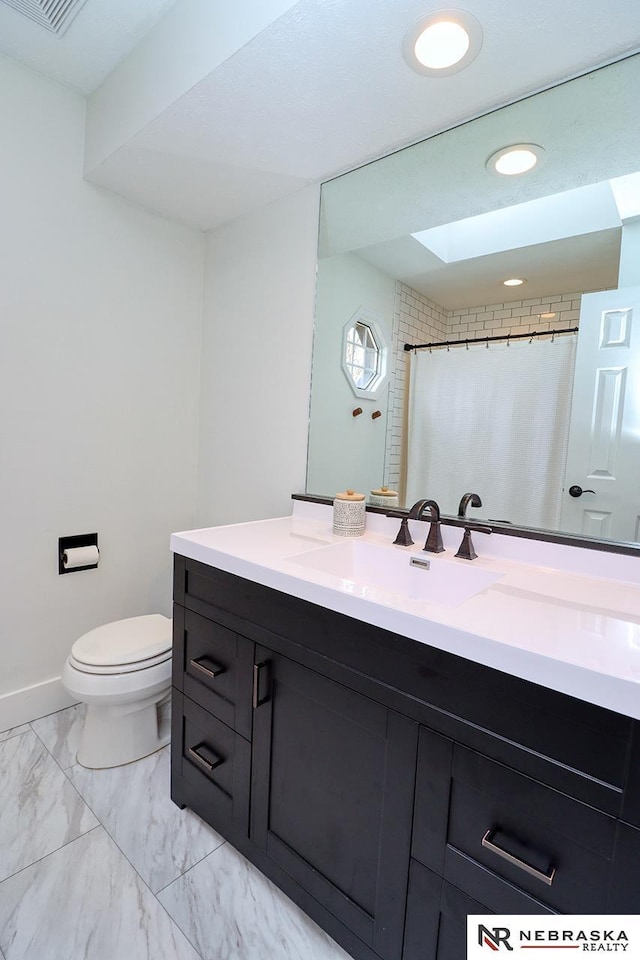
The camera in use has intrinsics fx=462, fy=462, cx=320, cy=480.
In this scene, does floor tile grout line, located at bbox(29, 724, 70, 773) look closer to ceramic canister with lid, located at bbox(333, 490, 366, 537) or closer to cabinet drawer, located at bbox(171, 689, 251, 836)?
cabinet drawer, located at bbox(171, 689, 251, 836)

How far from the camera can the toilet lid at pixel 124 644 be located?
1.65 m

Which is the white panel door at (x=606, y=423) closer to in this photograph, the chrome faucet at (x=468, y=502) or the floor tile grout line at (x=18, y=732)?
the chrome faucet at (x=468, y=502)

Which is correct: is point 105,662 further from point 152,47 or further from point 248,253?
point 152,47

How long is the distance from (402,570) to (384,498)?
40 cm

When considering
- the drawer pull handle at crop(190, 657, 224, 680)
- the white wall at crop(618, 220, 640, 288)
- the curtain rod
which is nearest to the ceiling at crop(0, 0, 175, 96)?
the curtain rod

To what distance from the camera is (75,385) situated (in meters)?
2.00

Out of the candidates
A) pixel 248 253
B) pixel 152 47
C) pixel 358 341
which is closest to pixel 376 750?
pixel 358 341

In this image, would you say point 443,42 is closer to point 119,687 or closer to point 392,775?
point 392,775

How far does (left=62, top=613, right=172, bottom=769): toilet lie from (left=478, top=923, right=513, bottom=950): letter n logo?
1.23m

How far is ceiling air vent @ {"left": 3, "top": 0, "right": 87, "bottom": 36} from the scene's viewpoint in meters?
1.46

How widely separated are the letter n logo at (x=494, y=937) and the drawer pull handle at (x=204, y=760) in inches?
30.4

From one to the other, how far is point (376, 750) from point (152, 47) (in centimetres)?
222

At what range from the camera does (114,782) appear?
1.64 metres

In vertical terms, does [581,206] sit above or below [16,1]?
below
